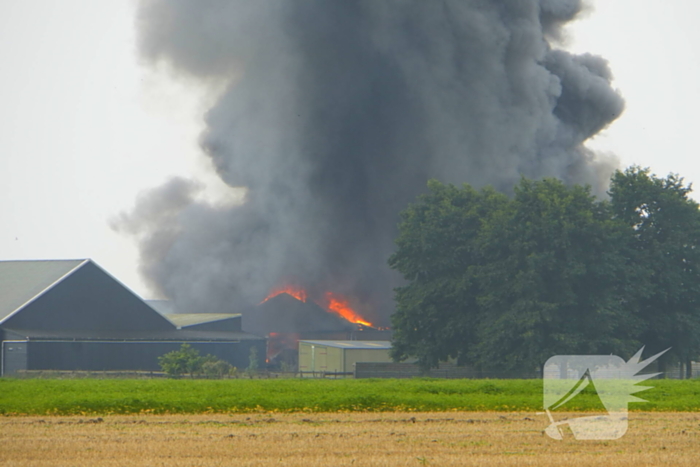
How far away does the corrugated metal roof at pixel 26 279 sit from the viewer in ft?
211

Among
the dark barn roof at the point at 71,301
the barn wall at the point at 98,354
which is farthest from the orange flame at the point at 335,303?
the barn wall at the point at 98,354

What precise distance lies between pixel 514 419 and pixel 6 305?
4568 cm

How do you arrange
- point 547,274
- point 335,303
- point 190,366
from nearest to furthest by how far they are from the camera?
point 547,274
point 190,366
point 335,303

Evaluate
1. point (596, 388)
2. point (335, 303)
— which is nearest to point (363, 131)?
point (335, 303)

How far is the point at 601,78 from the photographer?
108812 mm

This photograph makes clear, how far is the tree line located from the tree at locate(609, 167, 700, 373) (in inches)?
2.7

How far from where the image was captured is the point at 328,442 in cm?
2228

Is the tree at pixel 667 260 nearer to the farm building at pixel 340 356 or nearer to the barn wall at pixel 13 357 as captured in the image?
the farm building at pixel 340 356

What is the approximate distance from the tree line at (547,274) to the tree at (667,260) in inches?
2.7

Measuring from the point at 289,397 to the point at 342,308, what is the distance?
63418 mm

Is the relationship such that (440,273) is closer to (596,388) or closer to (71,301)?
(596,388)

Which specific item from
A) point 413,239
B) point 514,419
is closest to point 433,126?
point 413,239

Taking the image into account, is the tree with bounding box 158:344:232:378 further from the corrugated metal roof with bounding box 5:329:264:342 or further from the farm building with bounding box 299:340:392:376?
the corrugated metal roof with bounding box 5:329:264:342

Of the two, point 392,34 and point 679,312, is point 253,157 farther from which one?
point 679,312
